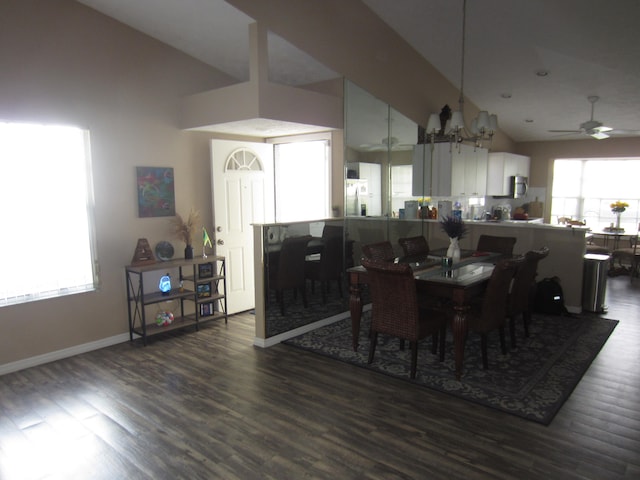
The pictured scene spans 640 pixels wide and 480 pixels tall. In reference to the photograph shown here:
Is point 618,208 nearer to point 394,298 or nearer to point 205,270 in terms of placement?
point 394,298

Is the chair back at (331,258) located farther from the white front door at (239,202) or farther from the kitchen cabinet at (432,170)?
the kitchen cabinet at (432,170)

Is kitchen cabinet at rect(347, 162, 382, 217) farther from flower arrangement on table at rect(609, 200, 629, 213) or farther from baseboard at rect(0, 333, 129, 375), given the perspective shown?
flower arrangement on table at rect(609, 200, 629, 213)

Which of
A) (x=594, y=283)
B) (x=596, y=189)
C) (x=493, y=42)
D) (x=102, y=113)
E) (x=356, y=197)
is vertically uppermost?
(x=493, y=42)

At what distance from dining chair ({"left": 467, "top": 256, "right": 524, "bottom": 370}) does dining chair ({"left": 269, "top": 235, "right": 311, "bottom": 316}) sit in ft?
5.73

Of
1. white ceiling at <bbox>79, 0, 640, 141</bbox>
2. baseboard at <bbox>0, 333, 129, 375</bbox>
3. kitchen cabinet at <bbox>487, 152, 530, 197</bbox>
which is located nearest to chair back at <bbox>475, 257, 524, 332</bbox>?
white ceiling at <bbox>79, 0, 640, 141</bbox>

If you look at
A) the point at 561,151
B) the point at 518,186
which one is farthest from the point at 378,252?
the point at 561,151

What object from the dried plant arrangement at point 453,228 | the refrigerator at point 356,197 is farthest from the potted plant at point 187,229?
the dried plant arrangement at point 453,228

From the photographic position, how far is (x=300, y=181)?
5.92m

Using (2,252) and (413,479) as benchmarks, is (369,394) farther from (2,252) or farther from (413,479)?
(2,252)

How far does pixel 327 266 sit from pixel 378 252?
0.68 m

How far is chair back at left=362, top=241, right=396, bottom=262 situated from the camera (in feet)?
14.5

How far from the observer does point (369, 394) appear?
3.30m

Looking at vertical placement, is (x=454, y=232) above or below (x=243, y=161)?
below

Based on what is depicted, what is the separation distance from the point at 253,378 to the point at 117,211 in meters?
2.21
